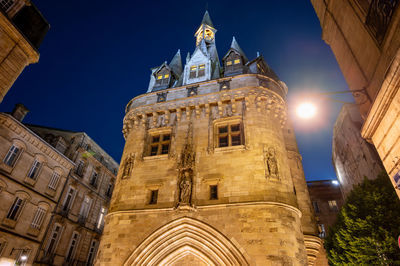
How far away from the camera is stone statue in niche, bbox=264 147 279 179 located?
10953 millimetres

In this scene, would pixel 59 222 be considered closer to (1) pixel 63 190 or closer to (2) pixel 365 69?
(1) pixel 63 190

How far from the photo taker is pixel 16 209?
1600 centimetres

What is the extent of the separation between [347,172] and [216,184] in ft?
63.6

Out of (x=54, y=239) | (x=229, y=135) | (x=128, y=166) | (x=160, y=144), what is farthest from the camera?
(x=54, y=239)

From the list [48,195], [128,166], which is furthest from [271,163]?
[48,195]

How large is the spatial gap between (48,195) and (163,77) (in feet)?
40.6

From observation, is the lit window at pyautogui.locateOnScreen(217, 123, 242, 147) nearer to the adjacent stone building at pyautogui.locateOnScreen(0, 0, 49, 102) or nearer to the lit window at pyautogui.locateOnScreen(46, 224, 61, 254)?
the adjacent stone building at pyautogui.locateOnScreen(0, 0, 49, 102)

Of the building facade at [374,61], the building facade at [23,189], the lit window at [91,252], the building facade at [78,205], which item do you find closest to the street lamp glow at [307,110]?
the building facade at [374,61]

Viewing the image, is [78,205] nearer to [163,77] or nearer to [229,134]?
[163,77]

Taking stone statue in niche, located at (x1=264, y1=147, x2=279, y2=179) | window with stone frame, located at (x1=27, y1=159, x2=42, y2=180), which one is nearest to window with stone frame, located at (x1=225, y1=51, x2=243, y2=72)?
stone statue in niche, located at (x1=264, y1=147, x2=279, y2=179)

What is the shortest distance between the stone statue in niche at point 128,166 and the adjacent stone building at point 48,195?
8.44 meters

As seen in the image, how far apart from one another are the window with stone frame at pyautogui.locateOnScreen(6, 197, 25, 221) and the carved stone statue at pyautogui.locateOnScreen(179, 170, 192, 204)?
1218 cm

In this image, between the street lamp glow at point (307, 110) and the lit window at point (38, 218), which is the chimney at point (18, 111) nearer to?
the lit window at point (38, 218)

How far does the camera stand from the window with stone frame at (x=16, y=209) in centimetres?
1555
